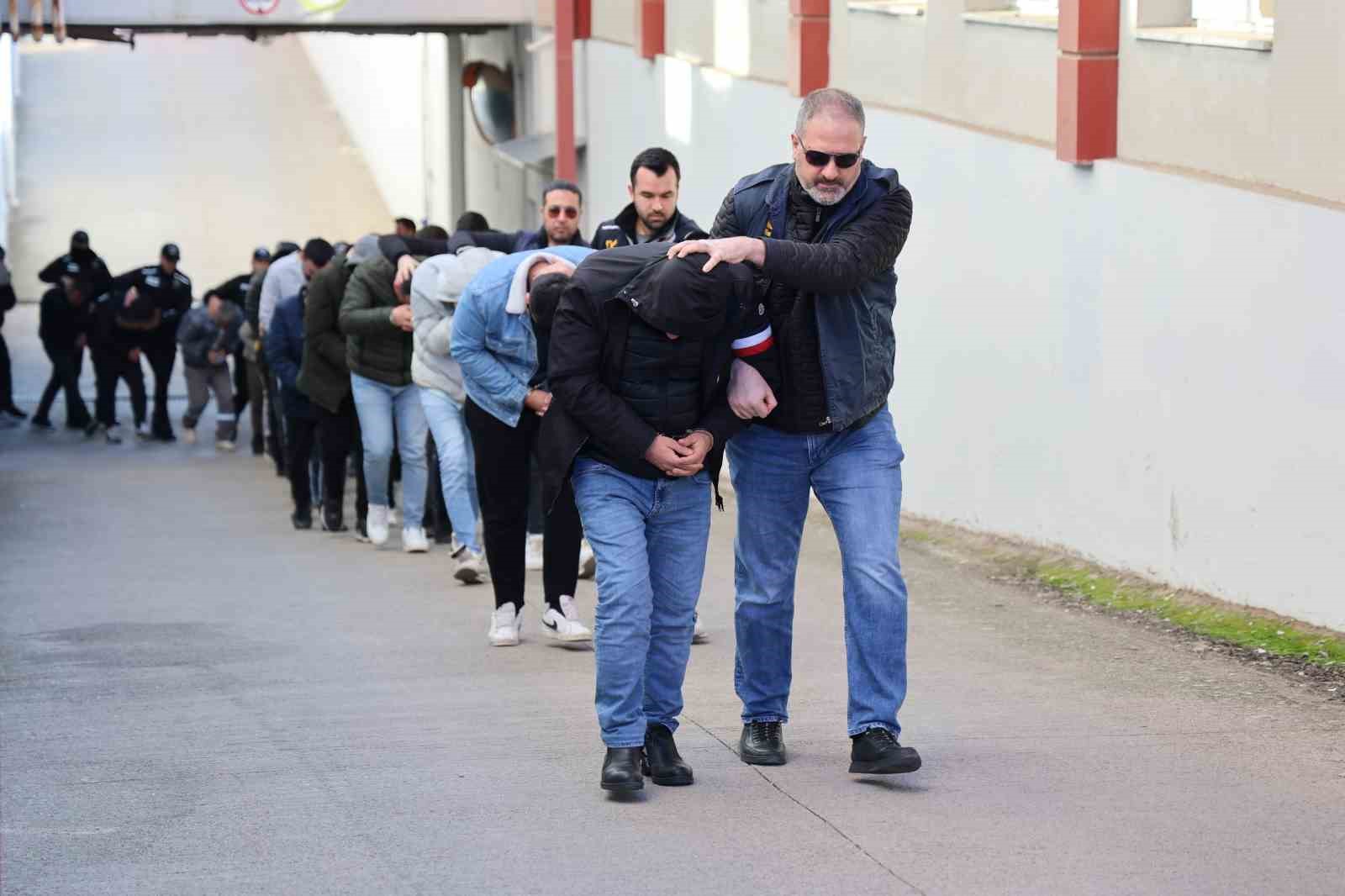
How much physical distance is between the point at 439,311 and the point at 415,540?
251cm

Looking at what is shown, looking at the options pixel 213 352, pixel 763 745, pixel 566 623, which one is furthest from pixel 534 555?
pixel 213 352

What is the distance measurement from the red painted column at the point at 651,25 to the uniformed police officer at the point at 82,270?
547 cm

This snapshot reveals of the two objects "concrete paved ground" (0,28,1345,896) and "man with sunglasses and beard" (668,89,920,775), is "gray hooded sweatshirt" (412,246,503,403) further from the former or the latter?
"man with sunglasses and beard" (668,89,920,775)

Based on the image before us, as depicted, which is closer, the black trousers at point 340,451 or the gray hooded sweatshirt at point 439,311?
the gray hooded sweatshirt at point 439,311

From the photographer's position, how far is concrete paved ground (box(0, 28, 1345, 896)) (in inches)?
220

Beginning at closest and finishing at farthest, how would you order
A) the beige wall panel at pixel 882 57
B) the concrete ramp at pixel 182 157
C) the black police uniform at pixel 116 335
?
the beige wall panel at pixel 882 57 → the black police uniform at pixel 116 335 → the concrete ramp at pixel 182 157

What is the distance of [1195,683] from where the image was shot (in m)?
7.75

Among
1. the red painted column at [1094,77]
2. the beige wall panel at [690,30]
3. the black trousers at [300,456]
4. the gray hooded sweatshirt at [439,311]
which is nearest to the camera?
the gray hooded sweatshirt at [439,311]

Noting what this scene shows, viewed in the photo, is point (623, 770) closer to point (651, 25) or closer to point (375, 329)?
point (375, 329)

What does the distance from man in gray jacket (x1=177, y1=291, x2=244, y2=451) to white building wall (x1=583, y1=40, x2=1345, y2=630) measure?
7.78m

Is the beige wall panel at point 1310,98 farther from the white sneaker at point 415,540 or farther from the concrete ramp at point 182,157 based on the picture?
the concrete ramp at point 182,157

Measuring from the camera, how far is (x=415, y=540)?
1283 cm

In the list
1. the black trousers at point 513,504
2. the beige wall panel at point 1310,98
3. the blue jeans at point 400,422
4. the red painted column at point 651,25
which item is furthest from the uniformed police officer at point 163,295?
the beige wall panel at point 1310,98

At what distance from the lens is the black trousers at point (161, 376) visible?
20.6 m
